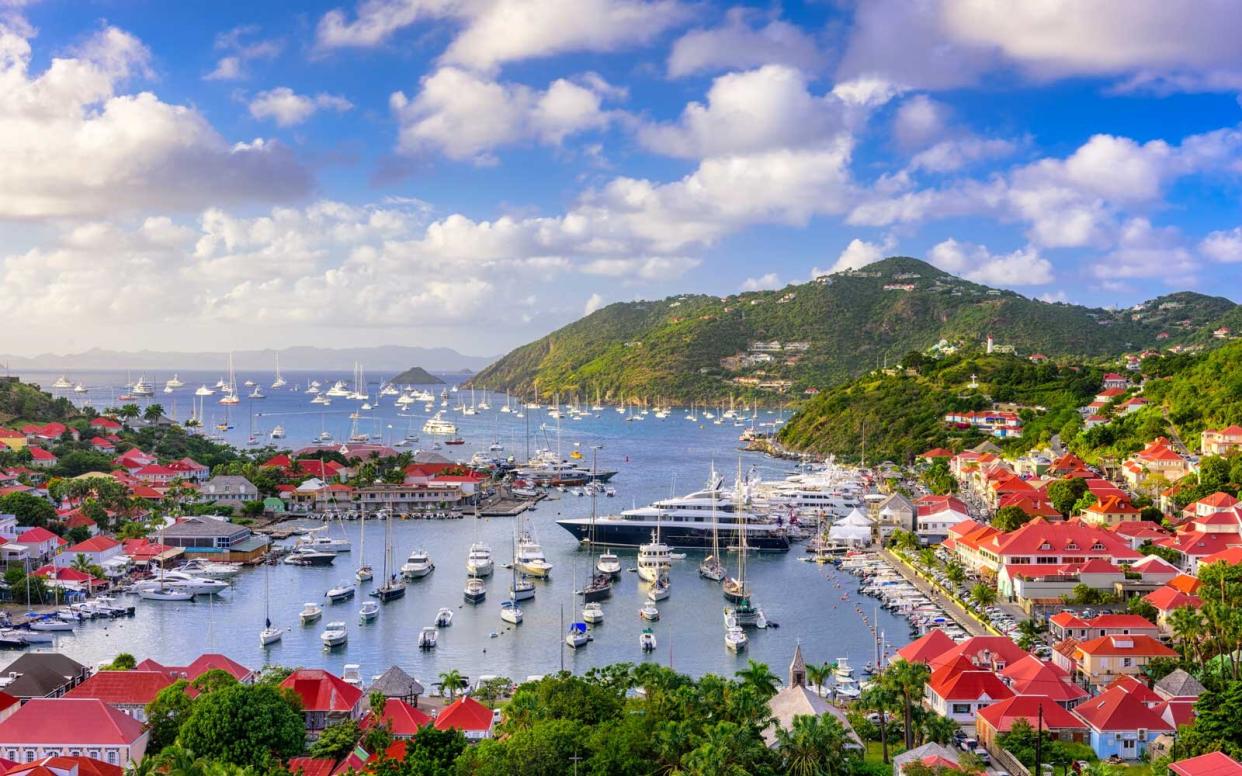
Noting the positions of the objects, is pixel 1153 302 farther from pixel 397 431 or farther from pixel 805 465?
pixel 397 431

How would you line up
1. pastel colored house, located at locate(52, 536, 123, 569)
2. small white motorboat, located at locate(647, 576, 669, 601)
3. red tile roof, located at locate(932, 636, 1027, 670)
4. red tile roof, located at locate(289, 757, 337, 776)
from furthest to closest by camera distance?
pastel colored house, located at locate(52, 536, 123, 569) < small white motorboat, located at locate(647, 576, 669, 601) < red tile roof, located at locate(932, 636, 1027, 670) < red tile roof, located at locate(289, 757, 337, 776)

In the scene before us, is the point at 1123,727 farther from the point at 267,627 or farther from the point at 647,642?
the point at 267,627

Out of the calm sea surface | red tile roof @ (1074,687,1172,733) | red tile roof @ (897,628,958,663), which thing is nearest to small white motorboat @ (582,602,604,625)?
the calm sea surface

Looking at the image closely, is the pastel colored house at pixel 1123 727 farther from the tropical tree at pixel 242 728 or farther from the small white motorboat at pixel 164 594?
the small white motorboat at pixel 164 594

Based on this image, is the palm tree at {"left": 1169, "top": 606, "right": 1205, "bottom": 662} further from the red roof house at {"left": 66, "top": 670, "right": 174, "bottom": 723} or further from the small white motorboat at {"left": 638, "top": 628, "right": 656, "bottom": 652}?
the red roof house at {"left": 66, "top": 670, "right": 174, "bottom": 723}

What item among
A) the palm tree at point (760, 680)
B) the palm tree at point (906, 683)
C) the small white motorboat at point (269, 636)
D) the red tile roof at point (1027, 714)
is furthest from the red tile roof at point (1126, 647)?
the small white motorboat at point (269, 636)

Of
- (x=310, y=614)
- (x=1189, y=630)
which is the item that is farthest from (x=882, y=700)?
(x=310, y=614)

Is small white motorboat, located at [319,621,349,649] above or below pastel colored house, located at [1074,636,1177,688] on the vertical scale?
below
